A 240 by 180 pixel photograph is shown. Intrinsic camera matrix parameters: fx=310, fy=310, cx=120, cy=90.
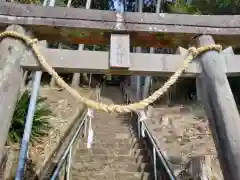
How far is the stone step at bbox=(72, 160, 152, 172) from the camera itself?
5500 millimetres

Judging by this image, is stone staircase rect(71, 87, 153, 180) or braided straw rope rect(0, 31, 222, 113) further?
stone staircase rect(71, 87, 153, 180)

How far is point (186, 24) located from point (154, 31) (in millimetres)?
291

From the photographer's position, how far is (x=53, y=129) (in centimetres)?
754

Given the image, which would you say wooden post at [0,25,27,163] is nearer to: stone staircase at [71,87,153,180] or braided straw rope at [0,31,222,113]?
braided straw rope at [0,31,222,113]

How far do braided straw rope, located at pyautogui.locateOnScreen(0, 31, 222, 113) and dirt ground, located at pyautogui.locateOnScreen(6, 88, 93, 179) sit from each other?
10.9 ft

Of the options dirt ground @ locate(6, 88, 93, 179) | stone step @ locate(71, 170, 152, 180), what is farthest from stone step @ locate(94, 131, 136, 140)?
stone step @ locate(71, 170, 152, 180)

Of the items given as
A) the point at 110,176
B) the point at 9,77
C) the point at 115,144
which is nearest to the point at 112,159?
the point at 110,176

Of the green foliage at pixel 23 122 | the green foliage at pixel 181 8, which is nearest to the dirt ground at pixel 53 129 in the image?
the green foliage at pixel 23 122

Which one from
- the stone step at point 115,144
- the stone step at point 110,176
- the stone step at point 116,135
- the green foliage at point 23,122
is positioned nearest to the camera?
the stone step at point 110,176

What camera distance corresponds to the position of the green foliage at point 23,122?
21.2 ft

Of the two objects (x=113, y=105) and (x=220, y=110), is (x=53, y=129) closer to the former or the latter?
(x=113, y=105)

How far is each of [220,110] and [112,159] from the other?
157 inches

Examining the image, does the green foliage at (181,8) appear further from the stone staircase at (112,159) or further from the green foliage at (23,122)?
the green foliage at (23,122)

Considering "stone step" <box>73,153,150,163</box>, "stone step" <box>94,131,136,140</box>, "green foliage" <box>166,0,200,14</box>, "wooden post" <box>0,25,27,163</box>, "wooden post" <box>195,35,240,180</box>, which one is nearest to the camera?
"wooden post" <box>195,35,240,180</box>
